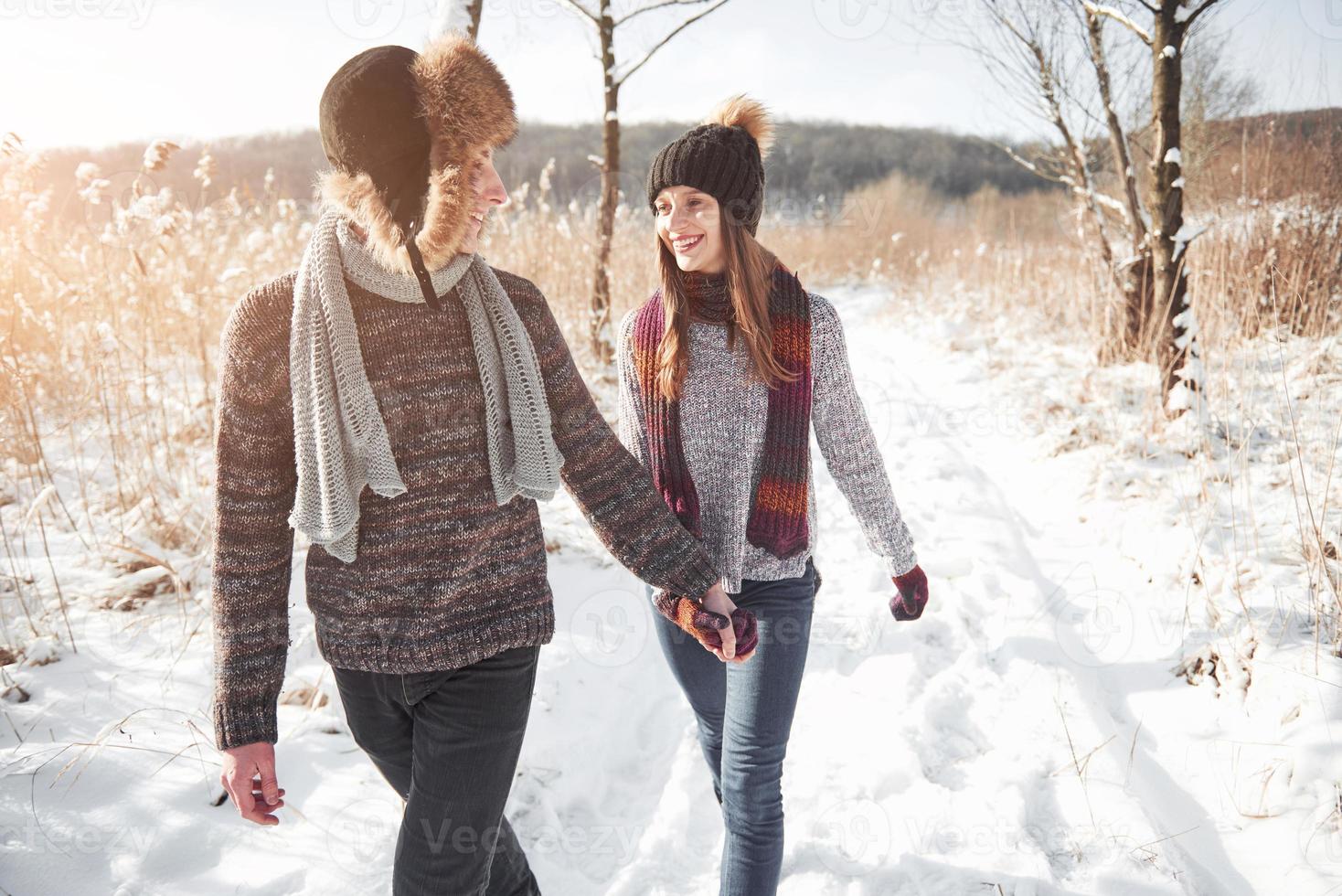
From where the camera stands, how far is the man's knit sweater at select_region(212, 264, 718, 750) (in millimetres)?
1163

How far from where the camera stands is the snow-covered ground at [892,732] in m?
1.84

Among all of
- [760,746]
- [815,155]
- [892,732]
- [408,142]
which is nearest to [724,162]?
[408,142]

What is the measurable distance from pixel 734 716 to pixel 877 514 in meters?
0.58

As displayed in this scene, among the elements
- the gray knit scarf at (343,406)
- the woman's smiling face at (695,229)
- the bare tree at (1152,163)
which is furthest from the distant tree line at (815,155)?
the gray knit scarf at (343,406)

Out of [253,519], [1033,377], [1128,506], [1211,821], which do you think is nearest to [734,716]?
[253,519]

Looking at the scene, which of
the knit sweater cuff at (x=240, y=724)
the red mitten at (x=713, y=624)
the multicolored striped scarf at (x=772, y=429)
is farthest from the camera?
A: the multicolored striped scarf at (x=772, y=429)

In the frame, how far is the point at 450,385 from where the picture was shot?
4.17 ft

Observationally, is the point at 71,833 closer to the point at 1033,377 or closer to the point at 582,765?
the point at 582,765

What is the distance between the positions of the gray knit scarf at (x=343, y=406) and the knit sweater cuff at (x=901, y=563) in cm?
89

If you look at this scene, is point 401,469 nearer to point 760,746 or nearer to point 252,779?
point 252,779

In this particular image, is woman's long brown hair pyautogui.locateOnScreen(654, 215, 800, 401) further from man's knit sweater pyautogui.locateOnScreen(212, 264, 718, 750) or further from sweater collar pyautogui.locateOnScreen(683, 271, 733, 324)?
man's knit sweater pyautogui.locateOnScreen(212, 264, 718, 750)

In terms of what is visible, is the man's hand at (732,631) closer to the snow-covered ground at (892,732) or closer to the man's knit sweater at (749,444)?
the man's knit sweater at (749,444)

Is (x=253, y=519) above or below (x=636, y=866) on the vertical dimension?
above

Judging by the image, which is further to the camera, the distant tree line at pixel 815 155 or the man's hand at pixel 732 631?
the distant tree line at pixel 815 155
